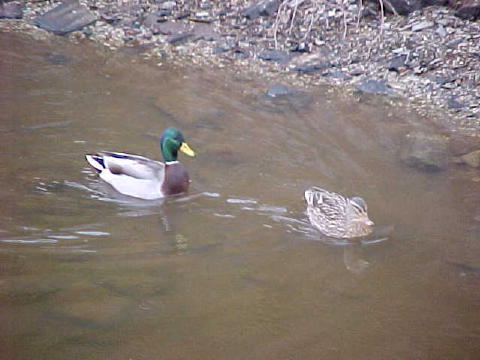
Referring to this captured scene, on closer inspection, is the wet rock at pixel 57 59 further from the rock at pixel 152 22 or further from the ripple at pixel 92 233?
the ripple at pixel 92 233

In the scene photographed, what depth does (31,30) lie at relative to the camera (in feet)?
39.6

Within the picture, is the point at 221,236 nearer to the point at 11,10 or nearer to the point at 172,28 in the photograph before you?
the point at 172,28

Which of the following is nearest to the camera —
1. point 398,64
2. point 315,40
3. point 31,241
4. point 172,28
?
point 31,241

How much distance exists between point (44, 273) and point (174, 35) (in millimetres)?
6886

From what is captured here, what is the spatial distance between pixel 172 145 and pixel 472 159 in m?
3.49

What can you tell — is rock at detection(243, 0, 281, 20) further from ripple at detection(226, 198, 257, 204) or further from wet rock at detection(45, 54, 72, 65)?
ripple at detection(226, 198, 257, 204)

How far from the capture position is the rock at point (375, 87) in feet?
33.0

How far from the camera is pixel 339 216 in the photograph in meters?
6.82

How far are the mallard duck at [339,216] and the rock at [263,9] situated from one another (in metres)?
5.73

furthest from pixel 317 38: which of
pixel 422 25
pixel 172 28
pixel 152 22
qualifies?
pixel 152 22

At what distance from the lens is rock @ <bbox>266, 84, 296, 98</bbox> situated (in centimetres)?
988

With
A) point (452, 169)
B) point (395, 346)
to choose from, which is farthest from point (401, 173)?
point (395, 346)

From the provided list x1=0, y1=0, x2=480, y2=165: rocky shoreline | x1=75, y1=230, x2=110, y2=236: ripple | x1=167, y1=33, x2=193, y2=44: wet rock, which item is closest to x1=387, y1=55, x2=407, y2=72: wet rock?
x1=0, y1=0, x2=480, y2=165: rocky shoreline

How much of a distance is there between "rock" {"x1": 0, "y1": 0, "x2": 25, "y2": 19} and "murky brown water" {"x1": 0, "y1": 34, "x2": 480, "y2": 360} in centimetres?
271
